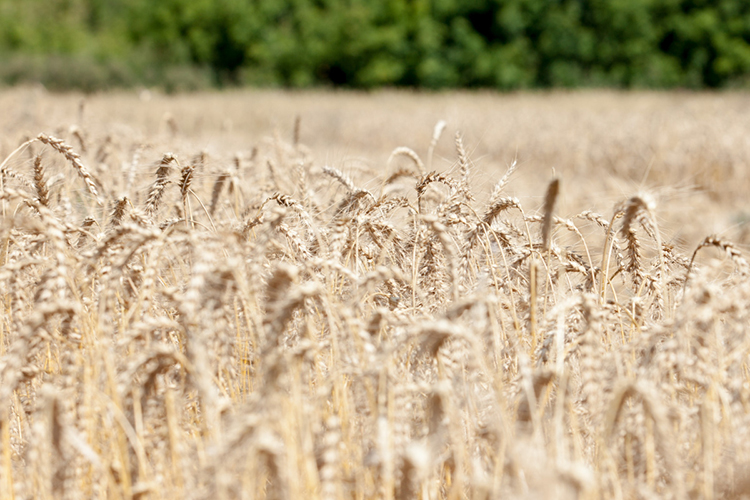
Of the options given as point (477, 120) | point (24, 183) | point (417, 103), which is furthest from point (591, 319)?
point (417, 103)

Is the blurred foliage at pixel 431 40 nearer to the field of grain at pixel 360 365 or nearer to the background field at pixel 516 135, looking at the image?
the background field at pixel 516 135

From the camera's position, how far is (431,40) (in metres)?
21.2

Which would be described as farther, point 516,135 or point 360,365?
point 516,135

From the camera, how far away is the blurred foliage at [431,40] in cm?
2119

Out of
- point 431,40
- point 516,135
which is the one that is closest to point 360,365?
point 516,135

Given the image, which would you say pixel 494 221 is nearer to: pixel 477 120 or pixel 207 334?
pixel 207 334

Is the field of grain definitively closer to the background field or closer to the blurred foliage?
the background field

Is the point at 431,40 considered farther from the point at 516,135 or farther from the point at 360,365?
the point at 360,365

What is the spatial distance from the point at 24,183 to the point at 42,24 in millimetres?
23550

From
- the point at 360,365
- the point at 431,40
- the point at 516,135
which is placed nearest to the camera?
the point at 360,365

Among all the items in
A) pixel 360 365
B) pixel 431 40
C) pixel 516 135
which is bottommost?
pixel 360 365

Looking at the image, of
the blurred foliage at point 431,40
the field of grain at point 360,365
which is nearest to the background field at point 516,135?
the field of grain at point 360,365

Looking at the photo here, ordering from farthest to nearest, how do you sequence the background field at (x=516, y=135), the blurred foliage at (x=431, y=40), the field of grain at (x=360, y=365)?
the blurred foliage at (x=431, y=40) → the background field at (x=516, y=135) → the field of grain at (x=360, y=365)

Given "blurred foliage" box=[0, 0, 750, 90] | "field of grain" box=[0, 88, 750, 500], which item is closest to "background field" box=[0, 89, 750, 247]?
"field of grain" box=[0, 88, 750, 500]
